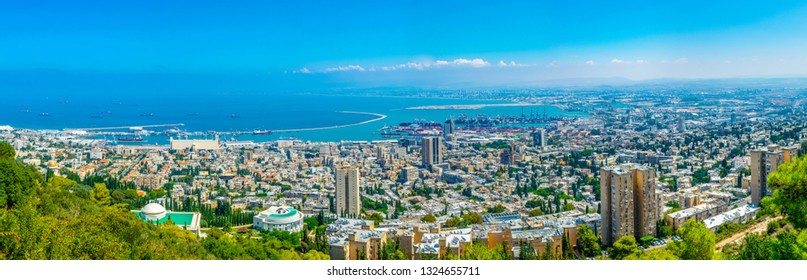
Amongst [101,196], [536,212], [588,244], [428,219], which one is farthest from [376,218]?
[101,196]

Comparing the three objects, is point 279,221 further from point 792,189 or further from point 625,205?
point 792,189

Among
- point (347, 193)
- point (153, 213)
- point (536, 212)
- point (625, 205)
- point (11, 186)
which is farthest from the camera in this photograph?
point (536, 212)

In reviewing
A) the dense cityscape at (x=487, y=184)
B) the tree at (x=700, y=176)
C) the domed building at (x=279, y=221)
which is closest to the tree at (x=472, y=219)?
the dense cityscape at (x=487, y=184)

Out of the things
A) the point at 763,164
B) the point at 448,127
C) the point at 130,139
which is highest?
the point at 130,139

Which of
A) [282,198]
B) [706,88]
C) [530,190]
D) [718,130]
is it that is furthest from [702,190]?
[282,198]

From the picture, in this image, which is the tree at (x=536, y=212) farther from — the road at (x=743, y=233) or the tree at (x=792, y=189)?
the tree at (x=792, y=189)

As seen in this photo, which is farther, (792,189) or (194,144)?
(194,144)
